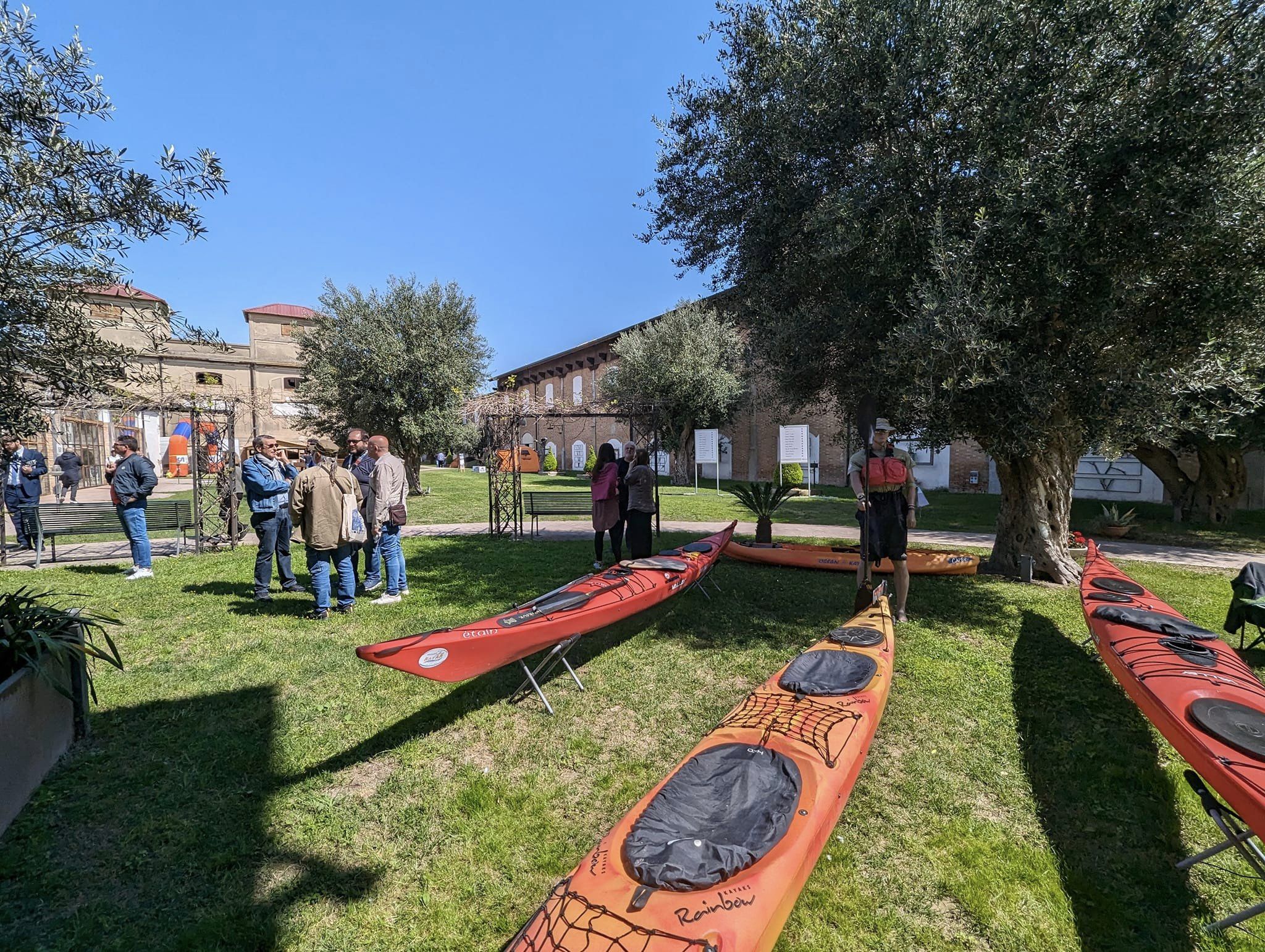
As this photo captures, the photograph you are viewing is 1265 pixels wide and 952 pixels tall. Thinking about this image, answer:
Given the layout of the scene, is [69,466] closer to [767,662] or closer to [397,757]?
[397,757]

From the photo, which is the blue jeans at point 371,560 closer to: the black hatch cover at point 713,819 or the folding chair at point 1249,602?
the black hatch cover at point 713,819

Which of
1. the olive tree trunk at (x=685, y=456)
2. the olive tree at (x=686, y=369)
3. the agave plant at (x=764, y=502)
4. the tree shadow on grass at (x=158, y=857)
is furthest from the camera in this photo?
the olive tree trunk at (x=685, y=456)

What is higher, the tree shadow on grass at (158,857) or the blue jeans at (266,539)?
the blue jeans at (266,539)

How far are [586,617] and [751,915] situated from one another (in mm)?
2604

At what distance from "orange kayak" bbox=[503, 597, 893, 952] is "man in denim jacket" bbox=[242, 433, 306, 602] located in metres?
5.50

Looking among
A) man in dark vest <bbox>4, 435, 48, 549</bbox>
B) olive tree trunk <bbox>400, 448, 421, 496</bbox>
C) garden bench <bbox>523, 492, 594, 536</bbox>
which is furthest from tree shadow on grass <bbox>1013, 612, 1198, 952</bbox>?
olive tree trunk <bbox>400, 448, 421, 496</bbox>

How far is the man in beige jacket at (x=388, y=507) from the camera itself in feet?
19.0

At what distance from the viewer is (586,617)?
4.18 metres

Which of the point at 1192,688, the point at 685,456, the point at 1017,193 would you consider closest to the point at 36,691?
the point at 1192,688

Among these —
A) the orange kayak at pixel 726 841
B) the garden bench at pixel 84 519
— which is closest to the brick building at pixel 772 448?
the orange kayak at pixel 726 841

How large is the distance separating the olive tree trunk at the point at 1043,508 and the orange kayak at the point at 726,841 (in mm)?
5410

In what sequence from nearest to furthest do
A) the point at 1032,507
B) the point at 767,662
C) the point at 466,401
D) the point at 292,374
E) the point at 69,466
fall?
the point at 767,662 < the point at 1032,507 < the point at 69,466 < the point at 466,401 < the point at 292,374

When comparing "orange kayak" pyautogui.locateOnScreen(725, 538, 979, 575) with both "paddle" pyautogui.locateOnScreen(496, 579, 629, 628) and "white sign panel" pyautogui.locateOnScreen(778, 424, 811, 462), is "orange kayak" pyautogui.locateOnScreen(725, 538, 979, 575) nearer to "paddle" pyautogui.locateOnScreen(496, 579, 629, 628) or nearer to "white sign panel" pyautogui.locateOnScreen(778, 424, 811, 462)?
"paddle" pyautogui.locateOnScreen(496, 579, 629, 628)

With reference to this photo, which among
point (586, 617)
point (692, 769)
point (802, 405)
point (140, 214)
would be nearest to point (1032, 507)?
point (802, 405)
